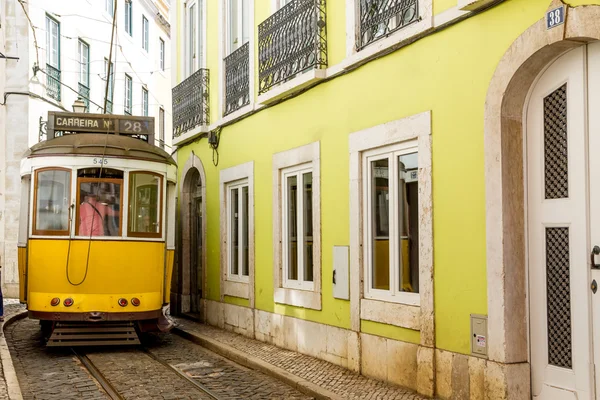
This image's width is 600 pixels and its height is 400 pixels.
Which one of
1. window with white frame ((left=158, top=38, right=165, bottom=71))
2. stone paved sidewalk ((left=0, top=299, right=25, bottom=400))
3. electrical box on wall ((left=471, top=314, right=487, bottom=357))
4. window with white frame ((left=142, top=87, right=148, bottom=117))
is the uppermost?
window with white frame ((left=158, top=38, right=165, bottom=71))

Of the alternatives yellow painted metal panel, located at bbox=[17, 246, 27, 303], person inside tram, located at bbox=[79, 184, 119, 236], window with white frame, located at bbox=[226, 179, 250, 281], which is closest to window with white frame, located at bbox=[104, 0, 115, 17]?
window with white frame, located at bbox=[226, 179, 250, 281]

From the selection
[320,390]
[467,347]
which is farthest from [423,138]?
[320,390]

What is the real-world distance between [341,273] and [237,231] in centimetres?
425

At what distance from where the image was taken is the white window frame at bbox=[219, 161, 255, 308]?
11891mm

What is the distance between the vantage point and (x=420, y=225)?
749cm

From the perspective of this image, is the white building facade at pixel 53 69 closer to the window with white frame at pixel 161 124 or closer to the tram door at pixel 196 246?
the window with white frame at pixel 161 124

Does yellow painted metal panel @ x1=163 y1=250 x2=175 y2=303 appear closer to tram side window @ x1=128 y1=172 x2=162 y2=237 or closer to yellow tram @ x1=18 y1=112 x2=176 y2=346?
yellow tram @ x1=18 y1=112 x2=176 y2=346

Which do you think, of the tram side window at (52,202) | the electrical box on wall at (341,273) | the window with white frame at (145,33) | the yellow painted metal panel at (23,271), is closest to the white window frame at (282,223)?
the electrical box on wall at (341,273)

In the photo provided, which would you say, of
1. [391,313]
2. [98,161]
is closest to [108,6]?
[98,161]

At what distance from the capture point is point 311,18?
9.71 metres

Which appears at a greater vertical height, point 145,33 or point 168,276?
point 145,33

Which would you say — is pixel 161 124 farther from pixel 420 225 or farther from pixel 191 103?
pixel 420 225

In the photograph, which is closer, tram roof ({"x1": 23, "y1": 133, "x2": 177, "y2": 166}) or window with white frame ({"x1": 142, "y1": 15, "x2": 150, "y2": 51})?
tram roof ({"x1": 23, "y1": 133, "x2": 177, "y2": 166})

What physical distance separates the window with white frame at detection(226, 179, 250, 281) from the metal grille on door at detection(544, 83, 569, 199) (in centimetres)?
680
